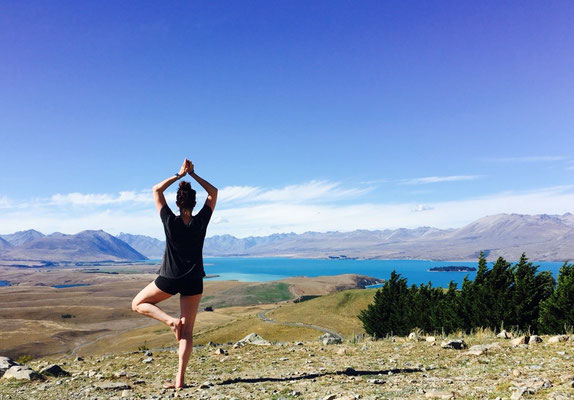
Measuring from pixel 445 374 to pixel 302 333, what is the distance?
6412cm

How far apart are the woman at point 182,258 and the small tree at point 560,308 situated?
22363 mm

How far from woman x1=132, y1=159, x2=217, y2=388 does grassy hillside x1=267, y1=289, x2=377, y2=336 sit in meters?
75.0

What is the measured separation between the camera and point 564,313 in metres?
20.8

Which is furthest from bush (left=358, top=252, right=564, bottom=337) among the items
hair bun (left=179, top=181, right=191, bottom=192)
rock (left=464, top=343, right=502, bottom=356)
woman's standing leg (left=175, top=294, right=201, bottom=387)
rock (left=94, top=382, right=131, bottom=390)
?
hair bun (left=179, top=181, right=191, bottom=192)

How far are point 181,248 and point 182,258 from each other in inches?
7.3

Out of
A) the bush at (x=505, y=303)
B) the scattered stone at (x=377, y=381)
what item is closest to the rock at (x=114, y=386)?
the scattered stone at (x=377, y=381)

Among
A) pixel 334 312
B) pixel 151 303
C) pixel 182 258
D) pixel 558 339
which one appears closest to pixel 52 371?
pixel 151 303

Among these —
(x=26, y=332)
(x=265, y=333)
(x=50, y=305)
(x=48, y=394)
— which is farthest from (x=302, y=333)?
(x=50, y=305)

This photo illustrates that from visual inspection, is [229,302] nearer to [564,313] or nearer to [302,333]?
[302,333]

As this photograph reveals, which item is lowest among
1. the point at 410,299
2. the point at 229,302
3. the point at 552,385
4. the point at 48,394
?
the point at 229,302

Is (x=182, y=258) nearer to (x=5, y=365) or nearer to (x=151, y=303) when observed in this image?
(x=151, y=303)

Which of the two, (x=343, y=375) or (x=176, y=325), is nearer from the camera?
(x=176, y=325)

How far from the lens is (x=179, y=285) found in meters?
6.66

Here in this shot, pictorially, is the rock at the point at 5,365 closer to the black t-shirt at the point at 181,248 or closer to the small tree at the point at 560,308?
the black t-shirt at the point at 181,248
